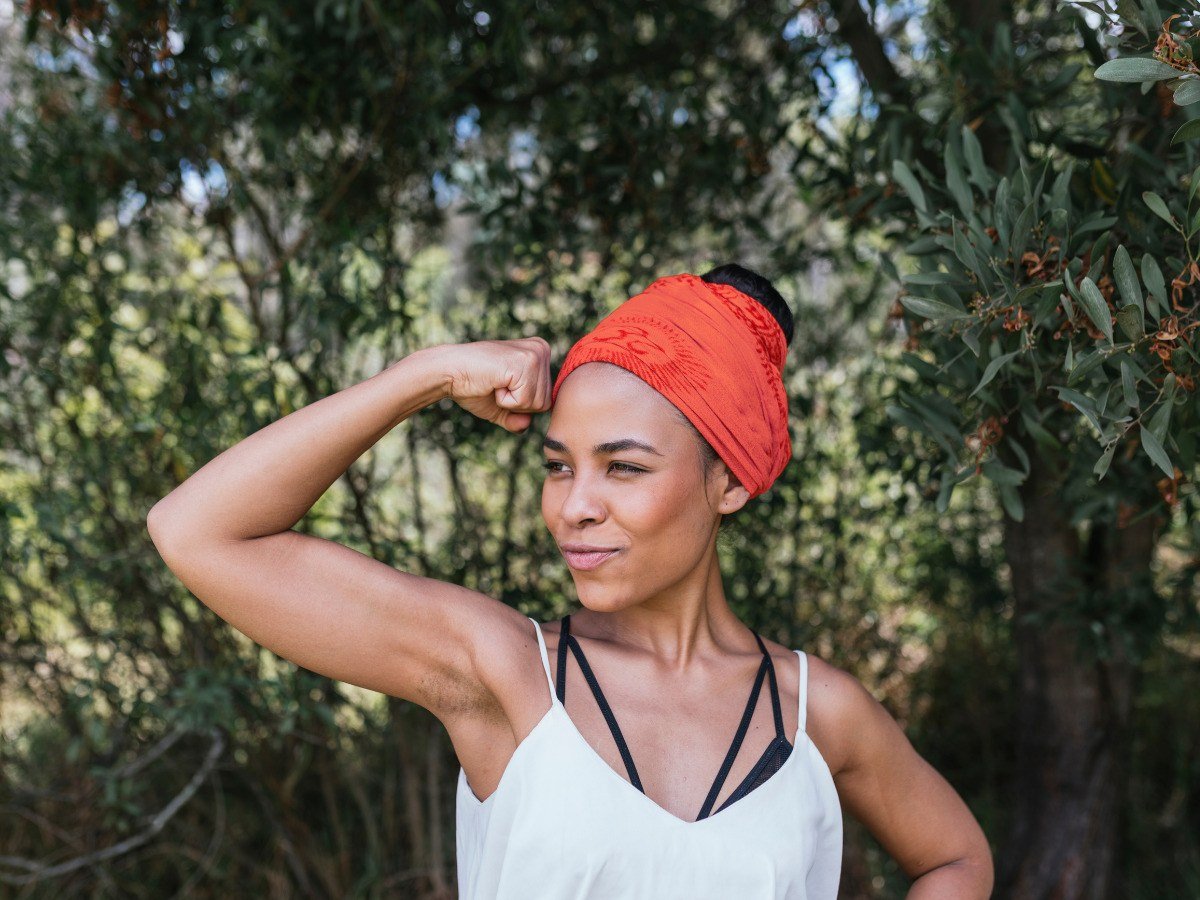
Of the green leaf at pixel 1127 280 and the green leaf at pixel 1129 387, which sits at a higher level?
the green leaf at pixel 1127 280

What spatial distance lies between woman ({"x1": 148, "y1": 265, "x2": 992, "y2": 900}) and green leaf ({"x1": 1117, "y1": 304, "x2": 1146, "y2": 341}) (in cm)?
57

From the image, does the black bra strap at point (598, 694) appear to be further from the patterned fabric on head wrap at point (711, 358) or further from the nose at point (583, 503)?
the patterned fabric on head wrap at point (711, 358)

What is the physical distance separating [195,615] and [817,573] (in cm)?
226

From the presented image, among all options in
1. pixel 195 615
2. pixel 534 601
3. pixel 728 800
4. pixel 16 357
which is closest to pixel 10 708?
pixel 195 615

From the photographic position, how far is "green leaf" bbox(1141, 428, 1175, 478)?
1603mm

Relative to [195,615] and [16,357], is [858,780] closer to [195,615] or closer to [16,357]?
[195,615]

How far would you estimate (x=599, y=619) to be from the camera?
2.06 m

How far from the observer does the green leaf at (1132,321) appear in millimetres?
1639

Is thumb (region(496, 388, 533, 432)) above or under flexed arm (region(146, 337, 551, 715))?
above

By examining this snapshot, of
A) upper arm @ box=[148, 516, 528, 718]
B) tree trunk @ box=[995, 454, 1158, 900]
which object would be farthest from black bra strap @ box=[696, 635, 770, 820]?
tree trunk @ box=[995, 454, 1158, 900]

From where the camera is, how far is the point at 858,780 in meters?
2.11

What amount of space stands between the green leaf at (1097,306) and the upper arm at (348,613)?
1.01 m

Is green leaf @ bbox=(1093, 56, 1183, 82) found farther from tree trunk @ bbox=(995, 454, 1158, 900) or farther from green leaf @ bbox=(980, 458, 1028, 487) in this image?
tree trunk @ bbox=(995, 454, 1158, 900)

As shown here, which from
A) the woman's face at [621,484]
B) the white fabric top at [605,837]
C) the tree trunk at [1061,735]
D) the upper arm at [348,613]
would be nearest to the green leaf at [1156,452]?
the woman's face at [621,484]
